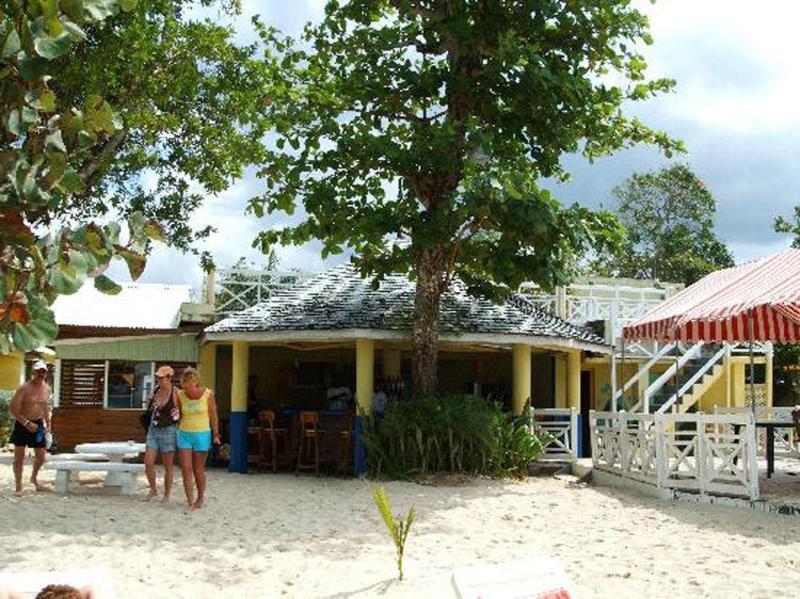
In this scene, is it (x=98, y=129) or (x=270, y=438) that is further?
(x=270, y=438)

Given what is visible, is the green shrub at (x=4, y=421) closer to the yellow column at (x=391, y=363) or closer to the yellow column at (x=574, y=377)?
the yellow column at (x=391, y=363)

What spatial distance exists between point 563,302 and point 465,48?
25.8 ft

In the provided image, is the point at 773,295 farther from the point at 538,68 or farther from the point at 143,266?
the point at 143,266

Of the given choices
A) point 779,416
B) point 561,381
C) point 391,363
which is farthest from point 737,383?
point 391,363

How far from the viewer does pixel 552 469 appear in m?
15.7

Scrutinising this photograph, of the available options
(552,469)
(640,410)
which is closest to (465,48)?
(552,469)

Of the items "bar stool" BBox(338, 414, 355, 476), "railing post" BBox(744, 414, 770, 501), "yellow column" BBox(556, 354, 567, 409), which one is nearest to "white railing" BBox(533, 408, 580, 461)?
"yellow column" BBox(556, 354, 567, 409)

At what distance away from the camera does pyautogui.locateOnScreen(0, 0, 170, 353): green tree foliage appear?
2.06 m

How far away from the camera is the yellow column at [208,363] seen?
59.4ft

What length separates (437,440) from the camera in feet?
46.3

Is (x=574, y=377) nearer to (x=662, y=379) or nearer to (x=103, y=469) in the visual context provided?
(x=662, y=379)

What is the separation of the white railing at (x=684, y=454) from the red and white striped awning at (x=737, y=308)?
4.10 feet

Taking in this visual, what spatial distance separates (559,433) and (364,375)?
12.4 ft

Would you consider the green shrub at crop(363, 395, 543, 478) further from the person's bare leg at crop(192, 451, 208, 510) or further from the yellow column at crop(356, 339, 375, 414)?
the person's bare leg at crop(192, 451, 208, 510)
